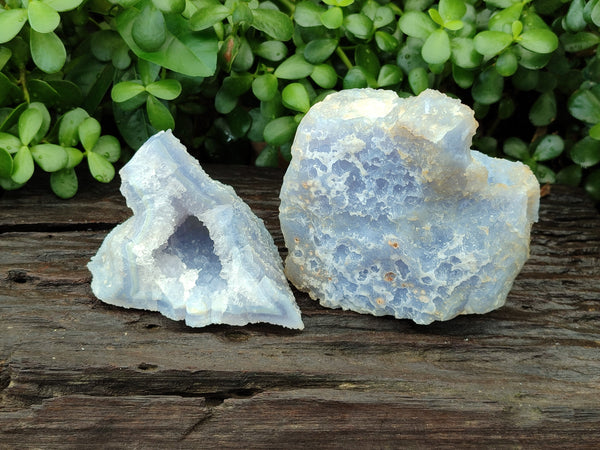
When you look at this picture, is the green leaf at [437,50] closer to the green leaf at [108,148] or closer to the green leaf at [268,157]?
the green leaf at [268,157]

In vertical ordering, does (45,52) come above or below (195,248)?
above

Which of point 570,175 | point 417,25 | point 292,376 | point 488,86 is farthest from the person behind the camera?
point 570,175

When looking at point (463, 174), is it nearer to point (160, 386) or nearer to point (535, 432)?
point (535, 432)

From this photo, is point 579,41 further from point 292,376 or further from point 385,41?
point 292,376

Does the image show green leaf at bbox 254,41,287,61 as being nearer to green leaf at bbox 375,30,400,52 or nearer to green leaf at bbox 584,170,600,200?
green leaf at bbox 375,30,400,52

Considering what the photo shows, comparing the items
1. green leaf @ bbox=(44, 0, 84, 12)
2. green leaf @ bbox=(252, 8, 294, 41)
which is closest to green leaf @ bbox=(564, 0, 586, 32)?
green leaf @ bbox=(252, 8, 294, 41)

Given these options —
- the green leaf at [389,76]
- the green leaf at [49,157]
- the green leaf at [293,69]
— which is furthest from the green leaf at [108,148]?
the green leaf at [389,76]

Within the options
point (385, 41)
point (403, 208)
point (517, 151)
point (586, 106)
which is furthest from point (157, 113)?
point (586, 106)
